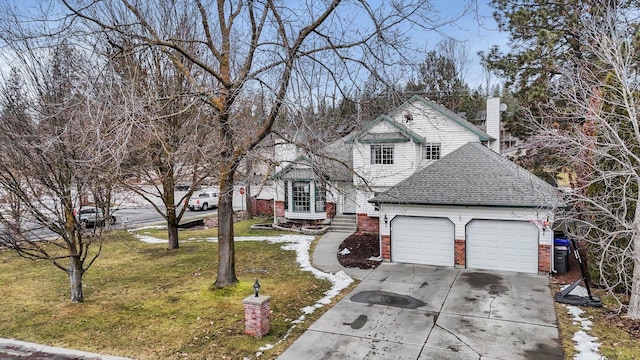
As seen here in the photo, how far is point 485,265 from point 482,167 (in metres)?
3.46

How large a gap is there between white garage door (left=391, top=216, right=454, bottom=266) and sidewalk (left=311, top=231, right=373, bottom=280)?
1654mm

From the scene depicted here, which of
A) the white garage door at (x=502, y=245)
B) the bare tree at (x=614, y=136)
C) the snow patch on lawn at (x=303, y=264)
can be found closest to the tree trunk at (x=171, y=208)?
the snow patch on lawn at (x=303, y=264)

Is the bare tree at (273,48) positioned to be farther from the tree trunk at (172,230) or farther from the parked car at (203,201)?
the parked car at (203,201)

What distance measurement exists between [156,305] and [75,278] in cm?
222

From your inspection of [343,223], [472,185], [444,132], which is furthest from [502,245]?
[343,223]

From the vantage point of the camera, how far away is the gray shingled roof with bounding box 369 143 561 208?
12602 millimetres

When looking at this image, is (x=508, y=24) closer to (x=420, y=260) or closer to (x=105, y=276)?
(x=420, y=260)

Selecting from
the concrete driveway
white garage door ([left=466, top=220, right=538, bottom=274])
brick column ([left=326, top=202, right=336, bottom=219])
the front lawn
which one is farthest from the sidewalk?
white garage door ([left=466, top=220, right=538, bottom=274])

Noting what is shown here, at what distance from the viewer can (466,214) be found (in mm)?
13258

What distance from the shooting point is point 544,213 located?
12383 mm

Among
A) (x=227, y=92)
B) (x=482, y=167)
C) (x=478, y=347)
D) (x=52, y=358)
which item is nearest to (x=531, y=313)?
(x=478, y=347)

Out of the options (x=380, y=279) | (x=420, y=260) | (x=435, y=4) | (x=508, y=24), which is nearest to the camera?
(x=435, y=4)

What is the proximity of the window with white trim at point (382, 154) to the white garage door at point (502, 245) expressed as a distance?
6.26 metres

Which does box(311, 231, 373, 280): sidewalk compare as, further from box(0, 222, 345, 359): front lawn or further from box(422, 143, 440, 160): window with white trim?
box(422, 143, 440, 160): window with white trim
